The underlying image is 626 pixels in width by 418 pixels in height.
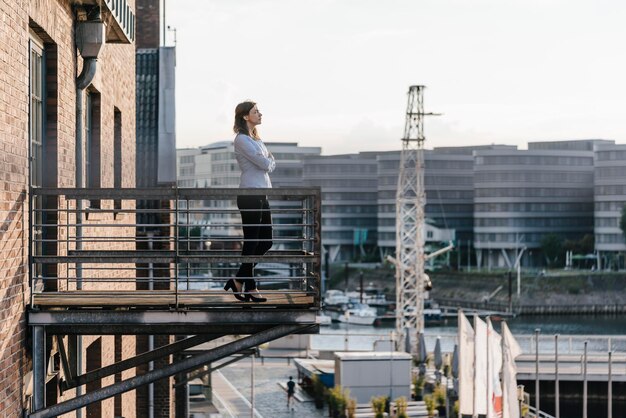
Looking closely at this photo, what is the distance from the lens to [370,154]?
180 m

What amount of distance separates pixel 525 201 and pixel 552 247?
266 inches

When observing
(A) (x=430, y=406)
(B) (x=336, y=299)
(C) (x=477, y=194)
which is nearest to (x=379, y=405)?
(A) (x=430, y=406)

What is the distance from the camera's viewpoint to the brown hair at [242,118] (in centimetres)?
980

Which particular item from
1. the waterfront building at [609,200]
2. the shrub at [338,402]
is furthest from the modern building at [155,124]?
the waterfront building at [609,200]

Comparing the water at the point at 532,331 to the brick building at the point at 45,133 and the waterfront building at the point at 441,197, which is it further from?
the brick building at the point at 45,133

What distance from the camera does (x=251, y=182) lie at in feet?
31.9

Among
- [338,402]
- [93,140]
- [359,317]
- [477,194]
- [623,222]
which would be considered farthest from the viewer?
[477,194]

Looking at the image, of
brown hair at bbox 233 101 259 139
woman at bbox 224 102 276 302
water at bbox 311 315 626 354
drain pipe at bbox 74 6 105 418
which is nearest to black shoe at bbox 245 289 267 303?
woman at bbox 224 102 276 302

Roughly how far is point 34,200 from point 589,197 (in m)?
158

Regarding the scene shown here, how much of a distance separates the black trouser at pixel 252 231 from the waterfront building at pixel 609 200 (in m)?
143

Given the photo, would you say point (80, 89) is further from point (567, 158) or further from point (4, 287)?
point (567, 158)

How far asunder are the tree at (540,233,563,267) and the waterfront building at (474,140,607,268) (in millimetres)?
2360

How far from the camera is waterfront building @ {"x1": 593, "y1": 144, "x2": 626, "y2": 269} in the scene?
149875 mm

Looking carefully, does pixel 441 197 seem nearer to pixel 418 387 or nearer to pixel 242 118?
pixel 418 387
